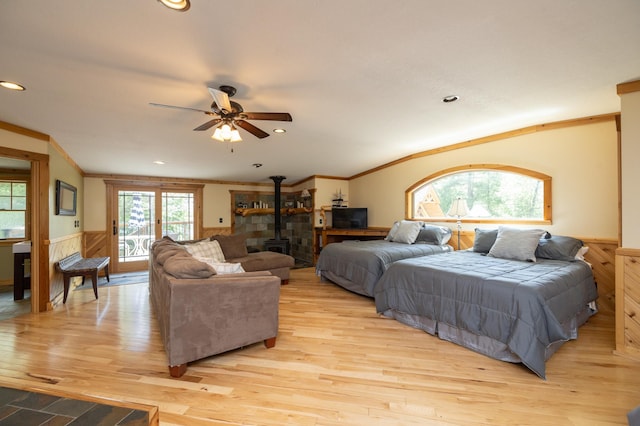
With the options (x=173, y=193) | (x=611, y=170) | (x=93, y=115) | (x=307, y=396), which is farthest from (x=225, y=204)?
(x=611, y=170)

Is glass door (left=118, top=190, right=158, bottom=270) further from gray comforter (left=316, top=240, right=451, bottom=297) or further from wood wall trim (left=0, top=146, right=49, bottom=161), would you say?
gray comforter (left=316, top=240, right=451, bottom=297)

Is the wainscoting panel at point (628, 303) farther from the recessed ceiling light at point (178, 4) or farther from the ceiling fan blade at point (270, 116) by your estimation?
the recessed ceiling light at point (178, 4)

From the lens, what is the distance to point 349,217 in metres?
6.12

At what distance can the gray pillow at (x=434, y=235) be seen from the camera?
462 centimetres

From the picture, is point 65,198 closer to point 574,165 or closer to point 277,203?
point 277,203

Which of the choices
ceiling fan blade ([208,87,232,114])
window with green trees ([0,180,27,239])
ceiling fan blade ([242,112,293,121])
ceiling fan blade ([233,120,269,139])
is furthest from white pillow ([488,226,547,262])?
window with green trees ([0,180,27,239])

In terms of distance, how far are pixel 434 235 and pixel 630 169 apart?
2.53 metres

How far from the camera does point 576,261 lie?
10.2 feet

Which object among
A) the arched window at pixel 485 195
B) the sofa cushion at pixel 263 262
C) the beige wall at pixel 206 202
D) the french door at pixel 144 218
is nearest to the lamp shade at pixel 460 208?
the arched window at pixel 485 195

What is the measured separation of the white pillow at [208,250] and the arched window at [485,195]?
3705 millimetres

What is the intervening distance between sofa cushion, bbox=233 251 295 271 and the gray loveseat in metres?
1.90

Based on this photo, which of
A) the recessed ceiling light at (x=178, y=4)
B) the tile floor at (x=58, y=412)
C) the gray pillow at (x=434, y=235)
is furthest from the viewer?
the gray pillow at (x=434, y=235)

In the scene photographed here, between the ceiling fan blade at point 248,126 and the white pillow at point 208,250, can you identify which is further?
the white pillow at point 208,250

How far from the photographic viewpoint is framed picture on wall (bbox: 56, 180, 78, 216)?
375 centimetres
